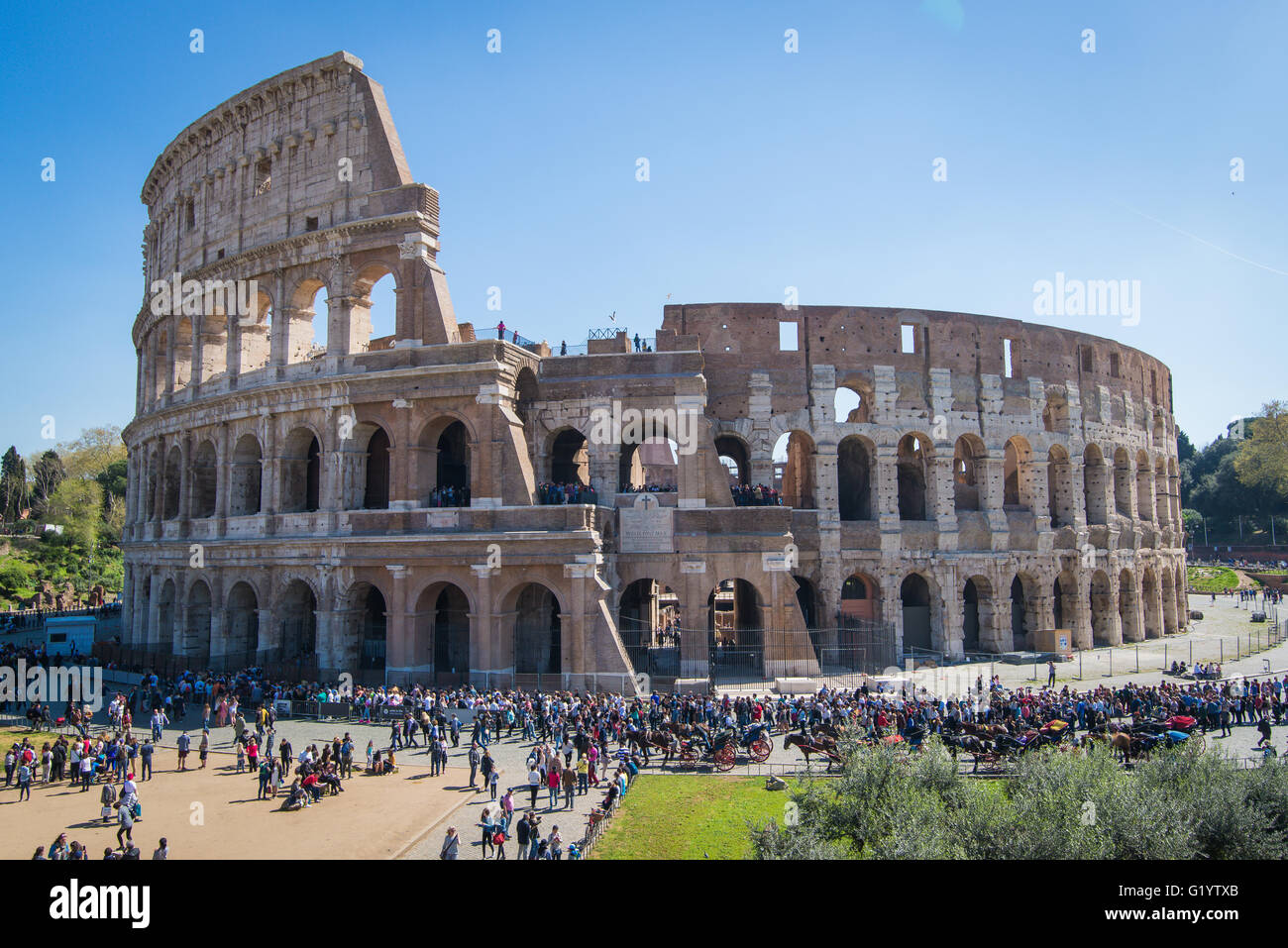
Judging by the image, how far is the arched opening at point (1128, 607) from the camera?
4134 centimetres

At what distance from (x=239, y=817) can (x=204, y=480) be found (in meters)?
22.8

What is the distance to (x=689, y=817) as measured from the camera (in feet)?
53.5

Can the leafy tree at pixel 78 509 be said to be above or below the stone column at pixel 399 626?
above

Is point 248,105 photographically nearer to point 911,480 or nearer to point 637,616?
point 637,616

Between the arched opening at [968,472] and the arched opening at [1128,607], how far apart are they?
9535mm


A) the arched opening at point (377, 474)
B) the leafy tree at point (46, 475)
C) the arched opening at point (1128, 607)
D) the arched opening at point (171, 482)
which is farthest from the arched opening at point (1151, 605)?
the leafy tree at point (46, 475)

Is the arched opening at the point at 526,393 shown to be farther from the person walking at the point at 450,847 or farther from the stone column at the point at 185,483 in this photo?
the person walking at the point at 450,847

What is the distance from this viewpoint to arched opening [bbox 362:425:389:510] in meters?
32.5

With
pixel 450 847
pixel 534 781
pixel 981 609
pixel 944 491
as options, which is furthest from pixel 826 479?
pixel 450 847

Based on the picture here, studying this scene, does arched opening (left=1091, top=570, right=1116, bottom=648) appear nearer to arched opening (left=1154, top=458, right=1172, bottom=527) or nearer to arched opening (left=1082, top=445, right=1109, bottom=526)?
arched opening (left=1082, top=445, right=1109, bottom=526)

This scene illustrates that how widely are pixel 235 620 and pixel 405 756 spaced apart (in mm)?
14931
